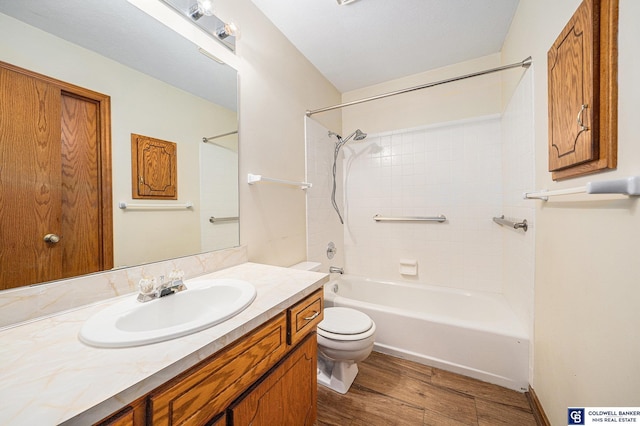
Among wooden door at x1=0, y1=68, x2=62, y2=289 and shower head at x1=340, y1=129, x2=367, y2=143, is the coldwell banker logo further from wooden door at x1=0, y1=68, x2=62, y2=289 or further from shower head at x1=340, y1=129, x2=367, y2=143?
shower head at x1=340, y1=129, x2=367, y2=143

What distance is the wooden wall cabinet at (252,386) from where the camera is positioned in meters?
0.51

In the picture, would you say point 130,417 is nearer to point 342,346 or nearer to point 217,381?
point 217,381

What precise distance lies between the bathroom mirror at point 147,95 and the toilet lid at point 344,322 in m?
0.82

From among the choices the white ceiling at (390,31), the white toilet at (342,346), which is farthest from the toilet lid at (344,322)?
the white ceiling at (390,31)

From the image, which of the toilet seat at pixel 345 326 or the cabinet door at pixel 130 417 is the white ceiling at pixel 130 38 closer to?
the cabinet door at pixel 130 417

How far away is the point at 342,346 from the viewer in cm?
140

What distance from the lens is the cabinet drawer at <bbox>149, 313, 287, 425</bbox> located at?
0.51 metres

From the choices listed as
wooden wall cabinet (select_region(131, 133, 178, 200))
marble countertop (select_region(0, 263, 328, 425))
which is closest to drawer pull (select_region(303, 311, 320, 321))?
marble countertop (select_region(0, 263, 328, 425))

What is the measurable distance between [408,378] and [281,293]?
1287 millimetres

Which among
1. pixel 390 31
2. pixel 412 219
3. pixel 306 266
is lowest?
pixel 306 266

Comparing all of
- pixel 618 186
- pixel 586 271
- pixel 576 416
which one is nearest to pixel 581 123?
pixel 618 186

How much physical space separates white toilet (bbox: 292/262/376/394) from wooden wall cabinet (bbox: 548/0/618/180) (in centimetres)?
128

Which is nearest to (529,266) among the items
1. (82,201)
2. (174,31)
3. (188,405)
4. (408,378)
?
(408,378)

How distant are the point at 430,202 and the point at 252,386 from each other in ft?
7.10
